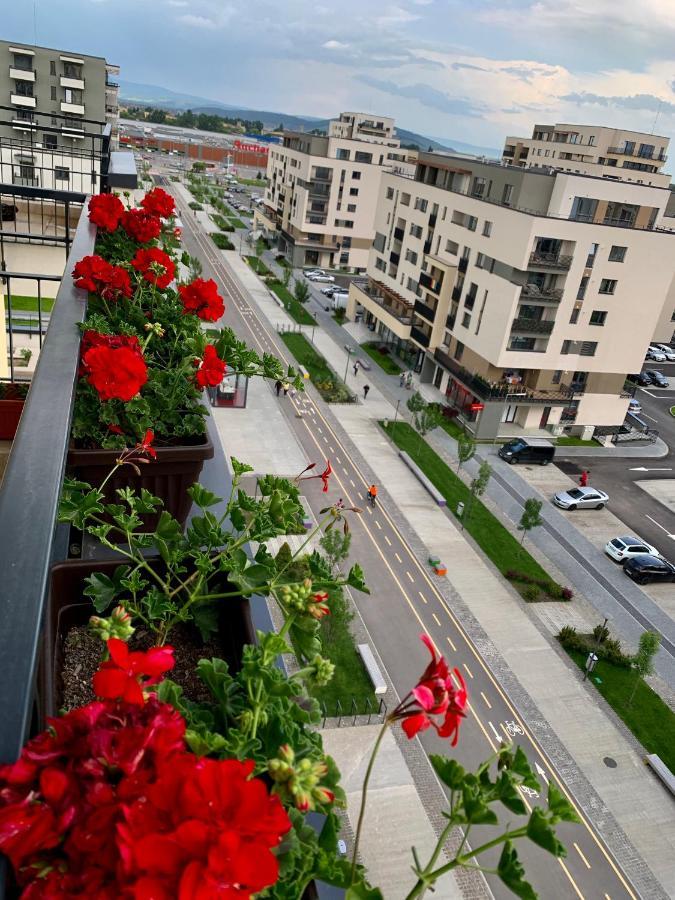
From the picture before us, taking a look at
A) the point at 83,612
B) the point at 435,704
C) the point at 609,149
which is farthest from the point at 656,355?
the point at 435,704

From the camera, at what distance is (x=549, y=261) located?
99.1 feet

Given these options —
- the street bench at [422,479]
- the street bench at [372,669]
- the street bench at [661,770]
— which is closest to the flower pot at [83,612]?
the street bench at [372,669]

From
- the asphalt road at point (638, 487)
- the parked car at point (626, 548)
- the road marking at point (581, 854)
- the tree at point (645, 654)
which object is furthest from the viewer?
the asphalt road at point (638, 487)

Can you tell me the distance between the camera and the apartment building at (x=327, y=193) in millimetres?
57844

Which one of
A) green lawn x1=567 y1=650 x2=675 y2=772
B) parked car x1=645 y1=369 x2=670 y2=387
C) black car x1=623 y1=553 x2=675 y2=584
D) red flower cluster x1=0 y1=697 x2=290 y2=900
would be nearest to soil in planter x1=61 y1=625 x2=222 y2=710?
red flower cluster x1=0 y1=697 x2=290 y2=900

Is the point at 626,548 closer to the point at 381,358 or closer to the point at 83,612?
the point at 381,358

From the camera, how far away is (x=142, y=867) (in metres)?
1.00

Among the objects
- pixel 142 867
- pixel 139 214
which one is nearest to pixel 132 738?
pixel 142 867

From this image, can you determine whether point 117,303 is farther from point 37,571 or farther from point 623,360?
point 623,360

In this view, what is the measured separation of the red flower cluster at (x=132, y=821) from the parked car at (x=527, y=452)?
103 ft

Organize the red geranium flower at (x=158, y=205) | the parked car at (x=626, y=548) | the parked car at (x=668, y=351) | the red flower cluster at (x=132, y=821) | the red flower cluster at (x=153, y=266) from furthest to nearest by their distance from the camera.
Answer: the parked car at (x=668, y=351)
the parked car at (x=626, y=548)
the red geranium flower at (x=158, y=205)
the red flower cluster at (x=153, y=266)
the red flower cluster at (x=132, y=821)

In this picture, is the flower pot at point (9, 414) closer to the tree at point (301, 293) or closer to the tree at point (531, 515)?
the tree at point (531, 515)

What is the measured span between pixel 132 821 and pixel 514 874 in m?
0.91

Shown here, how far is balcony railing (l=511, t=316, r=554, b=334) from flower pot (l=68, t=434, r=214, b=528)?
2969 centimetres
